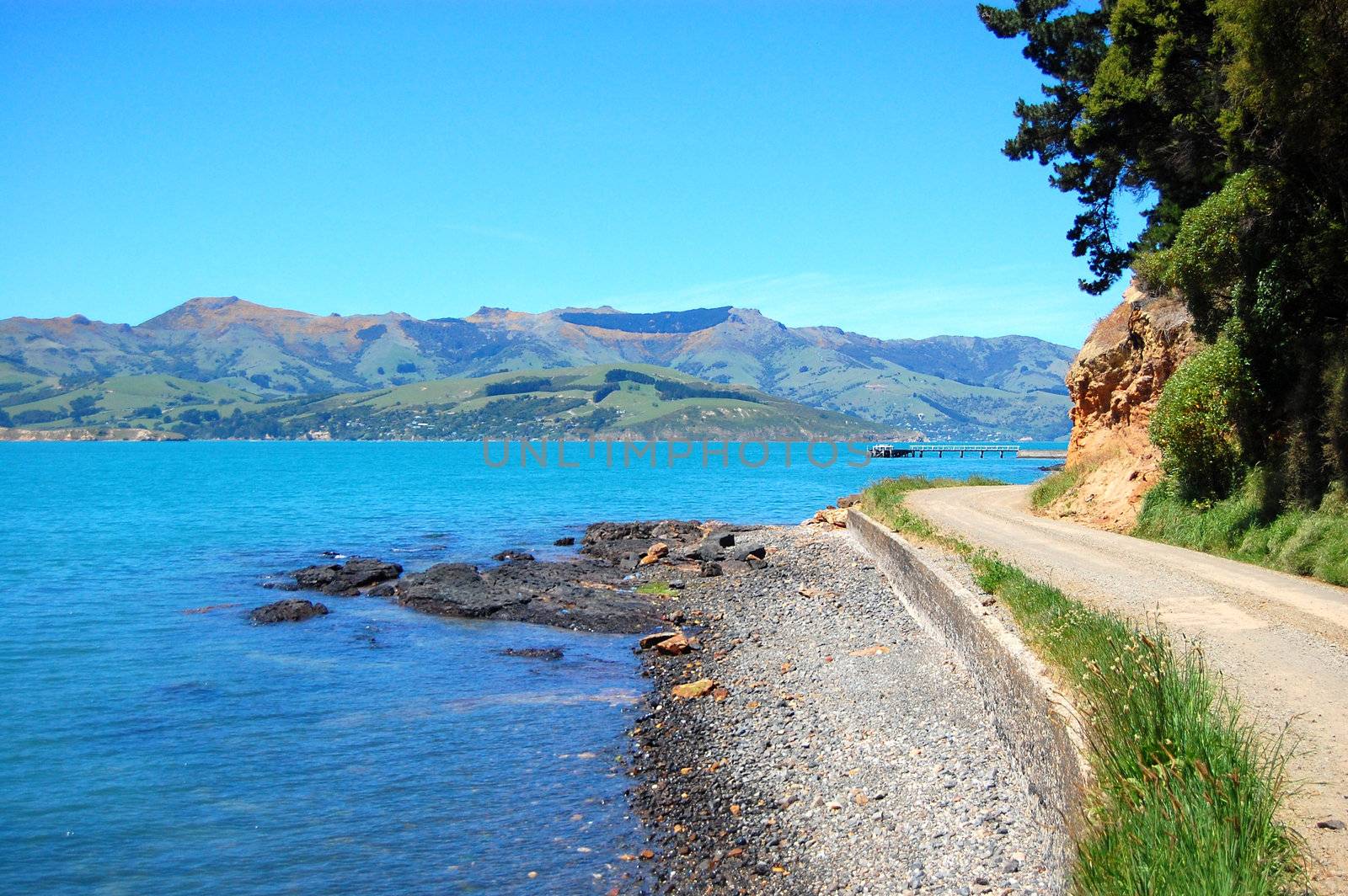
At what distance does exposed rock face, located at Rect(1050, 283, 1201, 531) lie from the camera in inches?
971

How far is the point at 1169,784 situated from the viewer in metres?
5.97

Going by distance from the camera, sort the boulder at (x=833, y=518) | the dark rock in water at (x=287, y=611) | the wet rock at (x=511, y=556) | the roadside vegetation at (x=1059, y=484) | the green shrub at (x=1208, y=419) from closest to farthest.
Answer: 1. the green shrub at (x=1208, y=419)
2. the dark rock in water at (x=287, y=611)
3. the roadside vegetation at (x=1059, y=484)
4. the wet rock at (x=511, y=556)
5. the boulder at (x=833, y=518)

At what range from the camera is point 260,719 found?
17.0 metres

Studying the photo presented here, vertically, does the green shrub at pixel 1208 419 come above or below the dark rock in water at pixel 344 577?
above

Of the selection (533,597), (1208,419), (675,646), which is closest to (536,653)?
(675,646)

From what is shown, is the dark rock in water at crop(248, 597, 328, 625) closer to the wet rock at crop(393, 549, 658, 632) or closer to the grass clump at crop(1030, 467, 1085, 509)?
the wet rock at crop(393, 549, 658, 632)

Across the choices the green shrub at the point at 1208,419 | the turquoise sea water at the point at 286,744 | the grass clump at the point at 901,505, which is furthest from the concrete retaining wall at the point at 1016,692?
the green shrub at the point at 1208,419

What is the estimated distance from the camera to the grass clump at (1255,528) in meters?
14.8

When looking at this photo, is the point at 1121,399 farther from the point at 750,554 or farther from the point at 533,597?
the point at 533,597

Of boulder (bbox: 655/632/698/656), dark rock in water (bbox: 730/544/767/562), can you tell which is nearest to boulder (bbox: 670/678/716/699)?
boulder (bbox: 655/632/698/656)

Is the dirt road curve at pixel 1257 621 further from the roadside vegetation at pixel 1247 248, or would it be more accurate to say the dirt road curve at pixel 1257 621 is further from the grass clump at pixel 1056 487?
the grass clump at pixel 1056 487

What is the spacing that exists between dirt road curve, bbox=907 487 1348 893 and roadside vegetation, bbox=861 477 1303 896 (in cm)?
25

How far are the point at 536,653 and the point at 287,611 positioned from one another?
8.91m

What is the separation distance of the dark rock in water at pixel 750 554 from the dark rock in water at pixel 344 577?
1190 cm
